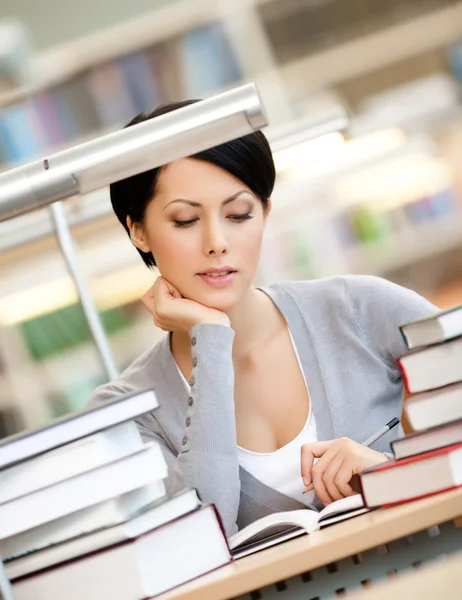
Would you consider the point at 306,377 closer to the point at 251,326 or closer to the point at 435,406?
the point at 251,326

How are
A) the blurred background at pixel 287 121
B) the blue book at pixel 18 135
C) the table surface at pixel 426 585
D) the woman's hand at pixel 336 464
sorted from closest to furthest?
the table surface at pixel 426 585, the woman's hand at pixel 336 464, the blue book at pixel 18 135, the blurred background at pixel 287 121

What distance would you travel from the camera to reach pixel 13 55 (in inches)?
64.4

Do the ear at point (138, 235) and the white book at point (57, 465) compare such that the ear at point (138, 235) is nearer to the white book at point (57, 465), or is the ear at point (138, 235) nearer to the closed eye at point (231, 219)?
the closed eye at point (231, 219)

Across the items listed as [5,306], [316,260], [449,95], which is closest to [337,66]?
[449,95]

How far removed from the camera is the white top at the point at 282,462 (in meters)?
1.34

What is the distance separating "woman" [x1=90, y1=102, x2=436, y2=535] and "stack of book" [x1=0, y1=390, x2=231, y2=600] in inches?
11.4

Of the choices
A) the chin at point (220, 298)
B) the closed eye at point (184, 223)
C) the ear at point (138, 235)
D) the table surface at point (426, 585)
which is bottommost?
the table surface at point (426, 585)

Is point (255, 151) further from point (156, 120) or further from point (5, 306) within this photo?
point (5, 306)

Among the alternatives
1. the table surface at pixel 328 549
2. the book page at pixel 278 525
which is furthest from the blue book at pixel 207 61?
the table surface at pixel 328 549

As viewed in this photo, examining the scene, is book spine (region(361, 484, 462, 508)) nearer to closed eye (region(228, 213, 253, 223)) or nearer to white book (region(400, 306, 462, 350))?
white book (region(400, 306, 462, 350))

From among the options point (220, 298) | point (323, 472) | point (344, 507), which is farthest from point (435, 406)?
point (220, 298)

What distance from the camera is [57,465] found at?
0.88 meters

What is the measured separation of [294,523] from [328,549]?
0.54 ft

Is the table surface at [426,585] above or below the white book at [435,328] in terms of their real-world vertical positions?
below
